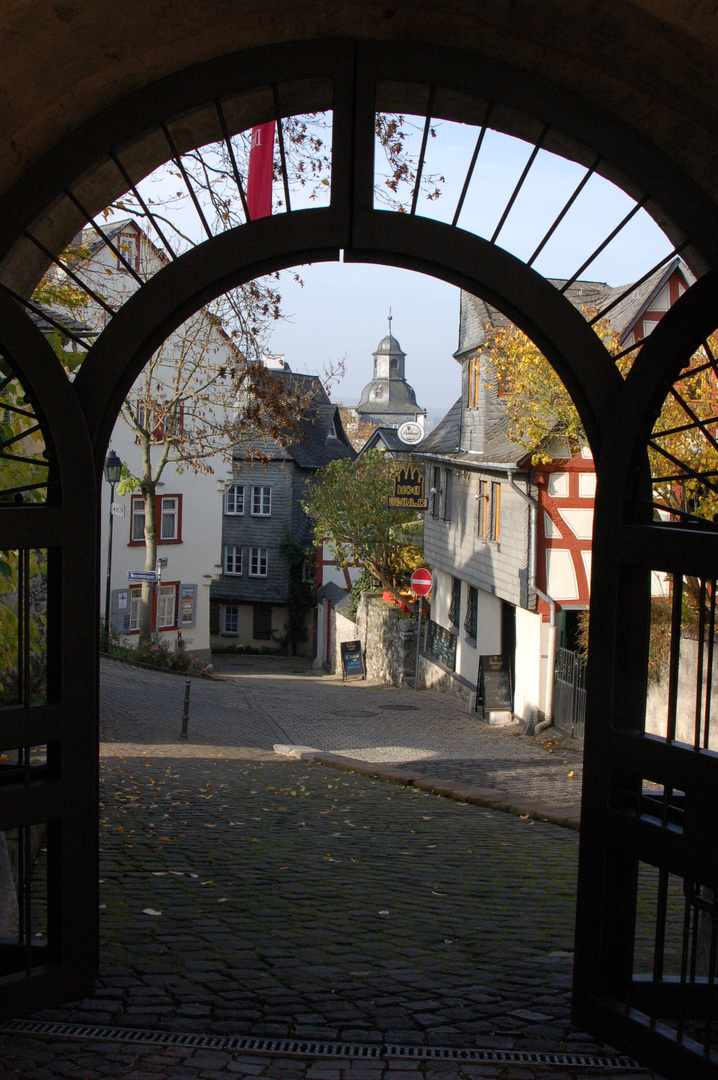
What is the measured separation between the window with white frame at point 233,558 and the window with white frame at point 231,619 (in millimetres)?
1526

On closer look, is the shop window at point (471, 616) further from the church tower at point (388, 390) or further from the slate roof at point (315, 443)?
the church tower at point (388, 390)

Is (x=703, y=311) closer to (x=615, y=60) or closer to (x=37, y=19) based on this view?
(x=615, y=60)

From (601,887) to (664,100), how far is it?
2.92 metres

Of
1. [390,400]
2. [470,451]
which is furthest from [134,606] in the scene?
[390,400]

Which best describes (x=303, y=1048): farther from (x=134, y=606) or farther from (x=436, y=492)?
(x=134, y=606)

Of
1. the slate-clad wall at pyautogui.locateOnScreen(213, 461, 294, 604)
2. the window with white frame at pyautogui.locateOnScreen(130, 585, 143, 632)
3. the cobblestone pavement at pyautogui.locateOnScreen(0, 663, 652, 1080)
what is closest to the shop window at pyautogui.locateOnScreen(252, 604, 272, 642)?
the slate-clad wall at pyautogui.locateOnScreen(213, 461, 294, 604)

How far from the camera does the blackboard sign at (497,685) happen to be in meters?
19.0

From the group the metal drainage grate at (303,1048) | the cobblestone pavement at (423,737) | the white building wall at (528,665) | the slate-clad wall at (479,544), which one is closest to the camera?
the metal drainage grate at (303,1048)

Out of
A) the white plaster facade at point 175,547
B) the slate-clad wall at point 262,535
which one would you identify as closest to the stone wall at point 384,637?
the white plaster facade at point 175,547

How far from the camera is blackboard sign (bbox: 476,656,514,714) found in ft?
62.3

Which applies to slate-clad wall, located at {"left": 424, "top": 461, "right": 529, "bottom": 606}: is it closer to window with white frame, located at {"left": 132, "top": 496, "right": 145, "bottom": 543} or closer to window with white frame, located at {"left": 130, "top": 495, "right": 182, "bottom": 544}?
window with white frame, located at {"left": 130, "top": 495, "right": 182, "bottom": 544}

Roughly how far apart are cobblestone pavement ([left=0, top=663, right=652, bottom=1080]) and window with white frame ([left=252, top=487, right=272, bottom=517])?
29892mm

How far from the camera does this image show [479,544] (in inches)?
843

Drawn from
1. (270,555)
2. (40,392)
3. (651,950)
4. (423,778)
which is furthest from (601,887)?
(270,555)
